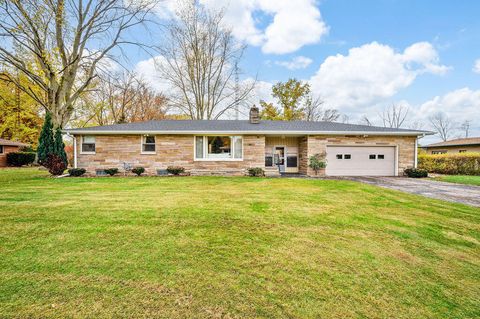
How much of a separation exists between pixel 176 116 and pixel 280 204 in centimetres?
2545

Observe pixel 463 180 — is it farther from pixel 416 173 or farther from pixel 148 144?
pixel 148 144

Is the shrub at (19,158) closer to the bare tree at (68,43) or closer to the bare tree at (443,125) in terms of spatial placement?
the bare tree at (68,43)

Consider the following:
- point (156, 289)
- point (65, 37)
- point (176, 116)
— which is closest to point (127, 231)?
point (156, 289)

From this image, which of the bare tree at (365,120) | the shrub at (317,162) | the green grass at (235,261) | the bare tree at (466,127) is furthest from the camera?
the bare tree at (466,127)

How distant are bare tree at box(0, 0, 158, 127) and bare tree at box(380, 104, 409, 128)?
3983cm

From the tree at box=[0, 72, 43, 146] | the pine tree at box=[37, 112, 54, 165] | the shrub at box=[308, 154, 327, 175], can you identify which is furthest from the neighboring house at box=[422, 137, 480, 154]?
the tree at box=[0, 72, 43, 146]

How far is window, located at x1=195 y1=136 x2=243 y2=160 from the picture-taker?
13367 mm

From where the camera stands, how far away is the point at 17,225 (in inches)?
166

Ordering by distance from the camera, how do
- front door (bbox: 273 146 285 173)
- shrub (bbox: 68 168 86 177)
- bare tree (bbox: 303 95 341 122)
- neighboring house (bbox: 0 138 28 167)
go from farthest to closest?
bare tree (bbox: 303 95 341 122) < neighboring house (bbox: 0 138 28 167) < front door (bbox: 273 146 285 173) < shrub (bbox: 68 168 86 177)

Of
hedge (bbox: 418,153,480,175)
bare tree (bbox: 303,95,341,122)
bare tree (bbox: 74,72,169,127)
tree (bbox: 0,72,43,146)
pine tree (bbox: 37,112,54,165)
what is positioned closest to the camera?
pine tree (bbox: 37,112,54,165)

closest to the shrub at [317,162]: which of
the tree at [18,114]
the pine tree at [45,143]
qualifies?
the pine tree at [45,143]

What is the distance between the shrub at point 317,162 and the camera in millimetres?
13172

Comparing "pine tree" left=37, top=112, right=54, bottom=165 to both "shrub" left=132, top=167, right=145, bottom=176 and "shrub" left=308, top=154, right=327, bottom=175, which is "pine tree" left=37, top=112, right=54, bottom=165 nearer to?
"shrub" left=132, top=167, right=145, bottom=176

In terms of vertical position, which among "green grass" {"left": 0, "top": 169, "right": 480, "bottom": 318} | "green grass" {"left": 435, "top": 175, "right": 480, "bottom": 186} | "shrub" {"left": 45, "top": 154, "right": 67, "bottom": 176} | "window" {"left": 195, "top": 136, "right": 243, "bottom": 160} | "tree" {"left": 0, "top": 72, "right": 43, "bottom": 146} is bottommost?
"green grass" {"left": 0, "top": 169, "right": 480, "bottom": 318}
